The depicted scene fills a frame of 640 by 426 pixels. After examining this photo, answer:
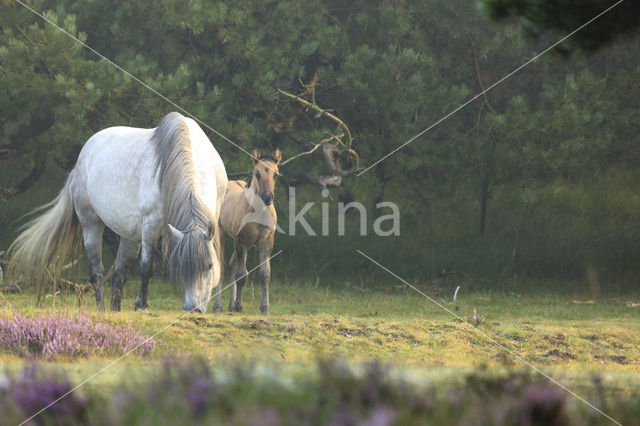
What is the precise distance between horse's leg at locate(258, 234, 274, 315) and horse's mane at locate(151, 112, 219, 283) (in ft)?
6.32

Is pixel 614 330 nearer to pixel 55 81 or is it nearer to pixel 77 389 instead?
pixel 77 389

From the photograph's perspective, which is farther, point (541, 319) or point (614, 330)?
point (541, 319)

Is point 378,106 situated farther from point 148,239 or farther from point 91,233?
point 148,239

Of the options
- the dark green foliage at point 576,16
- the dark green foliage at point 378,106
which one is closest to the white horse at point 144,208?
the dark green foliage at point 378,106

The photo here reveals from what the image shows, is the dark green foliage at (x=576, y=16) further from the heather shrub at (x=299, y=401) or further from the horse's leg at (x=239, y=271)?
the horse's leg at (x=239, y=271)

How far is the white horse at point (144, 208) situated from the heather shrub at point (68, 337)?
803 millimetres

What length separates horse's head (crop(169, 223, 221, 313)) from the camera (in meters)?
7.34

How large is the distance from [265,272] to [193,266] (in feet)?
9.74

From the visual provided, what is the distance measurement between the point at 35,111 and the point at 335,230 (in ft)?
18.9

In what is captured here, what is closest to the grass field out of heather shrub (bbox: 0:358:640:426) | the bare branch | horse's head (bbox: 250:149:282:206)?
heather shrub (bbox: 0:358:640:426)

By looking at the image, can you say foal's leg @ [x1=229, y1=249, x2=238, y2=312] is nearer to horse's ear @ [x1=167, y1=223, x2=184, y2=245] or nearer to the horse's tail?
the horse's tail

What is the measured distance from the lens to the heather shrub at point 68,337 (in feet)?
21.3

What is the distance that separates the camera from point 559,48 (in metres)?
4.69

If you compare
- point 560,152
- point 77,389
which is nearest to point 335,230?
point 560,152
